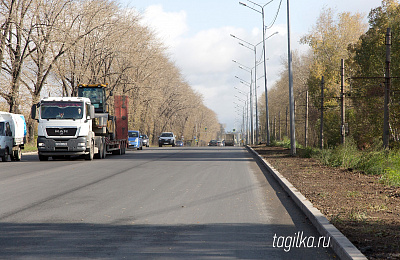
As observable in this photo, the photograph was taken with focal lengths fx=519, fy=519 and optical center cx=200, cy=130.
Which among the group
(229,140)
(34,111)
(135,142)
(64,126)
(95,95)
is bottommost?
(135,142)

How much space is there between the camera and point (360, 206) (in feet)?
32.3

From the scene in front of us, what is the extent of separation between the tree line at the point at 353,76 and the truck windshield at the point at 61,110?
13139 millimetres

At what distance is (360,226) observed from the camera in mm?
7887

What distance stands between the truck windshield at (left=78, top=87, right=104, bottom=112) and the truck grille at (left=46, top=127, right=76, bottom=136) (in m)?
5.87

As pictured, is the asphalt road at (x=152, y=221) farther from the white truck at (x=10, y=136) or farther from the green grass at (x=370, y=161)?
the white truck at (x=10, y=136)

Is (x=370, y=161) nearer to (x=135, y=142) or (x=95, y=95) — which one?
(x=95, y=95)

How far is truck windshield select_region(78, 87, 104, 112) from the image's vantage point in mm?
31936

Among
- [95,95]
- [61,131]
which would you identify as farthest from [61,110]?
[95,95]

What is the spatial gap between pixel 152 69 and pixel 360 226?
64.0 metres

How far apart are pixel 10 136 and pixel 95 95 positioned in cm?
605

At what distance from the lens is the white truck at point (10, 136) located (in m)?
27.0

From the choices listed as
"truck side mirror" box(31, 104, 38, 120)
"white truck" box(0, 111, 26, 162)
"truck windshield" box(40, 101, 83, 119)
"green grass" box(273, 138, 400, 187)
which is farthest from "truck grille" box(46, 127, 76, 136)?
"green grass" box(273, 138, 400, 187)

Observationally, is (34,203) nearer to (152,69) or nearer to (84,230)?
(84,230)

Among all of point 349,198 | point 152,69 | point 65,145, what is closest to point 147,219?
point 349,198
